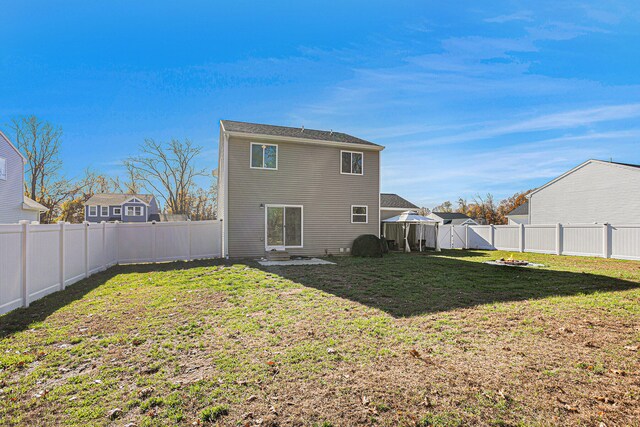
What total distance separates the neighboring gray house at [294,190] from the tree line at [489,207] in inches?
1365

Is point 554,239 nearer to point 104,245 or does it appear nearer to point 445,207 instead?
point 104,245

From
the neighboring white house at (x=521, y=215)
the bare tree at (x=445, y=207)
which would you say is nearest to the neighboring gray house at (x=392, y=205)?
the neighboring white house at (x=521, y=215)

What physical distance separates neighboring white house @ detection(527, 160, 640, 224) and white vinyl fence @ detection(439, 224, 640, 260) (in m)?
6.17

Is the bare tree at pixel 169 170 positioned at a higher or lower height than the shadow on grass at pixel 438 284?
higher

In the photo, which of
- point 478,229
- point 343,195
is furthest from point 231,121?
point 478,229

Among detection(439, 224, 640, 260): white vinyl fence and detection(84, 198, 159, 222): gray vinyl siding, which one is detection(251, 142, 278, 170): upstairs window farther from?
detection(84, 198, 159, 222): gray vinyl siding

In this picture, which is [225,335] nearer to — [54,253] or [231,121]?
[54,253]

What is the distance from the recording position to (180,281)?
26.1ft

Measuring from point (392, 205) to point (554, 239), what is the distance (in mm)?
10679

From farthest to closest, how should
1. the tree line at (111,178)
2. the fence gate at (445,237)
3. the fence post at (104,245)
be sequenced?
1. the tree line at (111,178)
2. the fence gate at (445,237)
3. the fence post at (104,245)

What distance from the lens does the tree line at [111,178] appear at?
29.6 meters

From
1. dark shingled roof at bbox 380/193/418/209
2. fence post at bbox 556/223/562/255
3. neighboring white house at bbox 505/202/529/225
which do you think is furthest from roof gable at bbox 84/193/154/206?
neighboring white house at bbox 505/202/529/225

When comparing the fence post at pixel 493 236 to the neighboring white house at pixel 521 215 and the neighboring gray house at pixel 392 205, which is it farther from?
the neighboring white house at pixel 521 215

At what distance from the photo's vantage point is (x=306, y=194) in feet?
46.8
